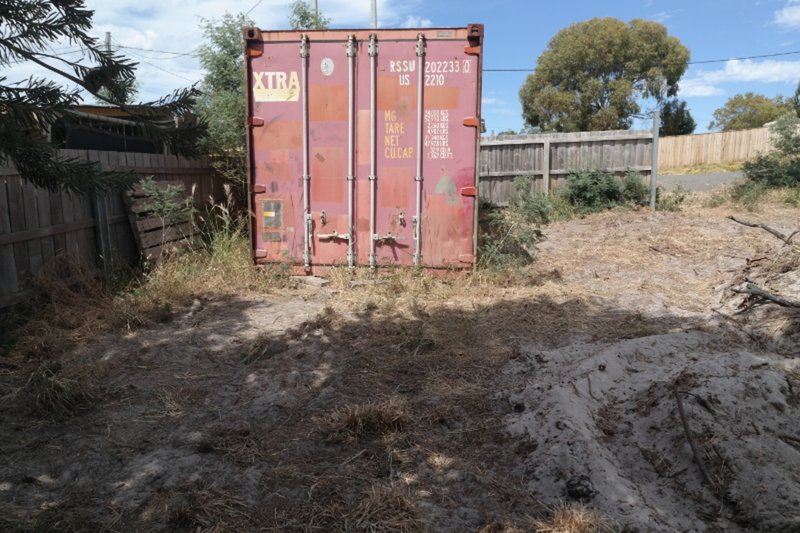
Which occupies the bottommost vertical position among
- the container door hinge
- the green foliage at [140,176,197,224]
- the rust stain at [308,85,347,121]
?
the green foliage at [140,176,197,224]

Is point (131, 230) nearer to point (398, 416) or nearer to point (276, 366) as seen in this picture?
point (276, 366)

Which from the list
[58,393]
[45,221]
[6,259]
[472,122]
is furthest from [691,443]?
[45,221]

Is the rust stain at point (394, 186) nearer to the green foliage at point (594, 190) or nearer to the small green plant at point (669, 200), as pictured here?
the green foliage at point (594, 190)

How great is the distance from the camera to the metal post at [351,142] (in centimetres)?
712

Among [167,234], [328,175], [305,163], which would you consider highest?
[305,163]

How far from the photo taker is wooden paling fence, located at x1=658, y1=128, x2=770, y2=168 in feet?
107

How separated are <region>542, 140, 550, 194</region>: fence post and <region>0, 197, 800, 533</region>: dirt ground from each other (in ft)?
26.6

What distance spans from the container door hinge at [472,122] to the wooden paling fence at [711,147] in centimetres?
2900

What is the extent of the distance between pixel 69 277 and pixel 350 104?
3.75 m

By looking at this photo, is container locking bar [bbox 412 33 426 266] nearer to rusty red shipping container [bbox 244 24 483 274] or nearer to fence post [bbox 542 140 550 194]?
rusty red shipping container [bbox 244 24 483 274]

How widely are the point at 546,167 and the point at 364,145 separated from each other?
7669mm

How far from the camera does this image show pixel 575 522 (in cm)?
252

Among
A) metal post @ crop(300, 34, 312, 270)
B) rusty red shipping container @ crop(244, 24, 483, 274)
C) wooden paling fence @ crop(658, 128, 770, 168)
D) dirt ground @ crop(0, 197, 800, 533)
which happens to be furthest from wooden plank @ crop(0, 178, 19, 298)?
wooden paling fence @ crop(658, 128, 770, 168)

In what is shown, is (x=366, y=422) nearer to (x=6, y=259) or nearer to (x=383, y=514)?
(x=383, y=514)
